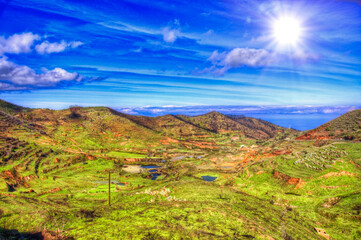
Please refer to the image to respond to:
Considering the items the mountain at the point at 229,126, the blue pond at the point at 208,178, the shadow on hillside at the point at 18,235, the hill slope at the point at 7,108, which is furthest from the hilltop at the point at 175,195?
the mountain at the point at 229,126

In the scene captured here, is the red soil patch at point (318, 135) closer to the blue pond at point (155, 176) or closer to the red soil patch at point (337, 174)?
the red soil patch at point (337, 174)

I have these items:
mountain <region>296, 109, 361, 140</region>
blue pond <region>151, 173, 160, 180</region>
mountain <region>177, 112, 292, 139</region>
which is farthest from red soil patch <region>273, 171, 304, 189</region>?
mountain <region>177, 112, 292, 139</region>

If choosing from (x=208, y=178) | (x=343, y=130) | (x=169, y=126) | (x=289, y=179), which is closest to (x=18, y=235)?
(x=289, y=179)

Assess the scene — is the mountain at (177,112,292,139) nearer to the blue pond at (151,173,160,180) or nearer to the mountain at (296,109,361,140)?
the mountain at (296,109,361,140)

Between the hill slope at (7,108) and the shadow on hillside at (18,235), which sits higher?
the hill slope at (7,108)

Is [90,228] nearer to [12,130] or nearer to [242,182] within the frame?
[242,182]

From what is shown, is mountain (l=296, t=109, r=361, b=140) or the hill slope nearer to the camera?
mountain (l=296, t=109, r=361, b=140)

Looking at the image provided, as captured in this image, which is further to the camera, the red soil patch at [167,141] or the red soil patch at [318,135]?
the red soil patch at [167,141]

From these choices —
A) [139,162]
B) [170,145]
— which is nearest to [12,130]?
[139,162]

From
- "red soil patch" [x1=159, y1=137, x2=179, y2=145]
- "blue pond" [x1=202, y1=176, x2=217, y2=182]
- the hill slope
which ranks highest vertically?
the hill slope
